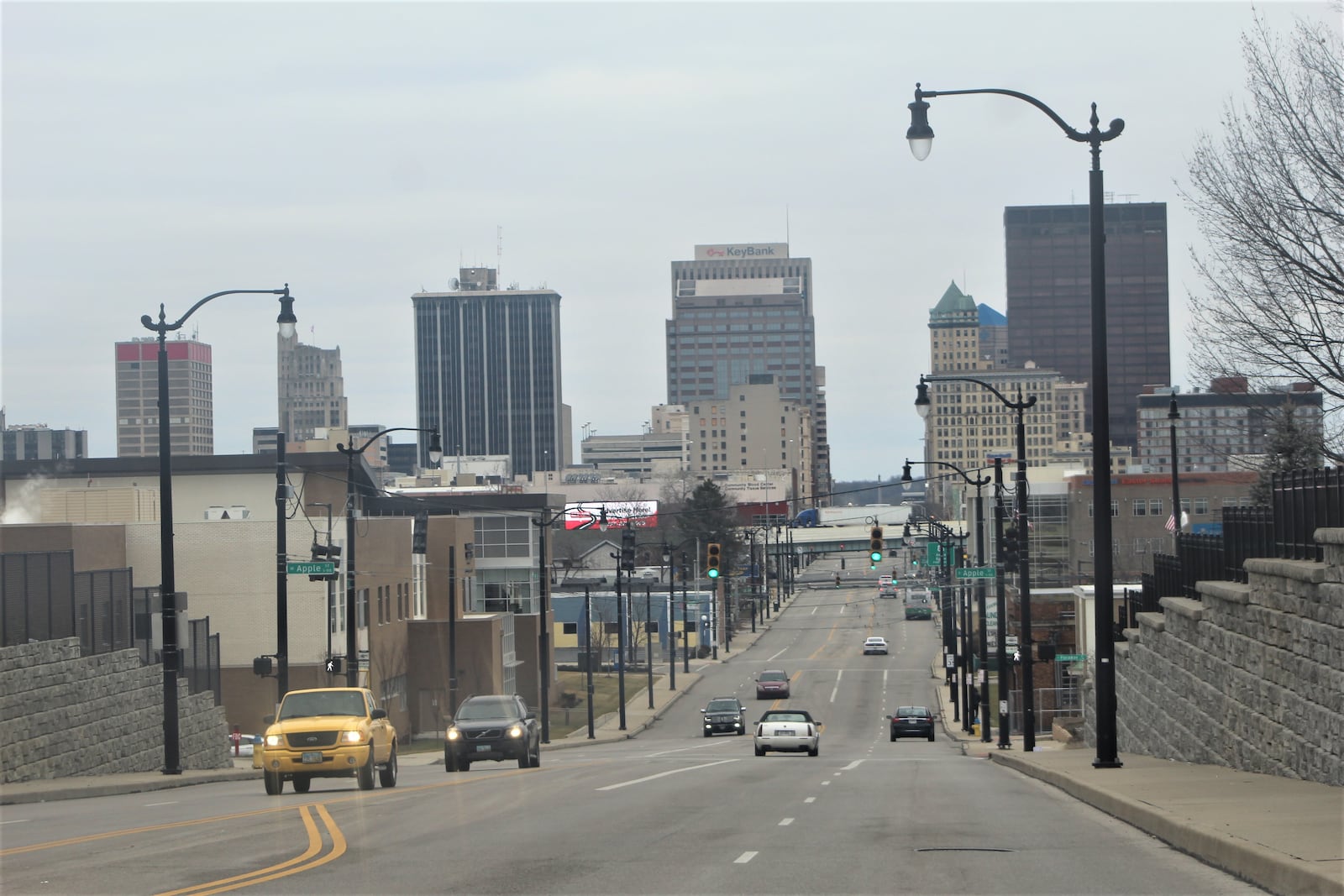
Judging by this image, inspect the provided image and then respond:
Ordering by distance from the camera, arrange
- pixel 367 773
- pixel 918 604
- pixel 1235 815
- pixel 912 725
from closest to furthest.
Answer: pixel 1235 815
pixel 367 773
pixel 912 725
pixel 918 604

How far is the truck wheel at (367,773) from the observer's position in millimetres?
23922

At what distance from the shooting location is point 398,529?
6347cm

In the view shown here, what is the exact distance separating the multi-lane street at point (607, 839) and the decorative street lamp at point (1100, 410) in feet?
5.22

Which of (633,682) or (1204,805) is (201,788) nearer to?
(1204,805)

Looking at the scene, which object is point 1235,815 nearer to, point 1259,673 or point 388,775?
point 1259,673

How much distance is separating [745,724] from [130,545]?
3087 centimetres

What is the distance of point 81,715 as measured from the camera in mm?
28266

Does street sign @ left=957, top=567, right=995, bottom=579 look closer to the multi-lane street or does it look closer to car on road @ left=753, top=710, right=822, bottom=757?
car on road @ left=753, top=710, right=822, bottom=757

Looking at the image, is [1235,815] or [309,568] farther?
[309,568]


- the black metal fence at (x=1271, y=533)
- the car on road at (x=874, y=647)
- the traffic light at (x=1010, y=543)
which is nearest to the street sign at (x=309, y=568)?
the traffic light at (x=1010, y=543)

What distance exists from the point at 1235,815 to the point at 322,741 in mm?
14329

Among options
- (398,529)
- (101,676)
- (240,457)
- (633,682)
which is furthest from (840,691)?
(101,676)

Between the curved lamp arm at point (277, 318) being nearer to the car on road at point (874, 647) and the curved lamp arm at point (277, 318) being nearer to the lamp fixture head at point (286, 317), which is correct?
the lamp fixture head at point (286, 317)

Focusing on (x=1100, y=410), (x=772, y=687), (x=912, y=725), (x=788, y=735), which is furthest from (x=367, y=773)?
(x=772, y=687)
